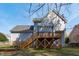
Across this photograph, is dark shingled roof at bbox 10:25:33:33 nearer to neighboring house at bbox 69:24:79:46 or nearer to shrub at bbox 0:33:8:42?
shrub at bbox 0:33:8:42

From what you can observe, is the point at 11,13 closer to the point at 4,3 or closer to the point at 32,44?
the point at 4,3

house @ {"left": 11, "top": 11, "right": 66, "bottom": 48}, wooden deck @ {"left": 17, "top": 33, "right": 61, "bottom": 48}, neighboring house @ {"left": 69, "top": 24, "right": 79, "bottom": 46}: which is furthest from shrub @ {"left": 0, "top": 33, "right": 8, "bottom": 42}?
neighboring house @ {"left": 69, "top": 24, "right": 79, "bottom": 46}

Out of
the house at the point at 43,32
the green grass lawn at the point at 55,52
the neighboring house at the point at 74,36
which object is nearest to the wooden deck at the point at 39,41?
the house at the point at 43,32

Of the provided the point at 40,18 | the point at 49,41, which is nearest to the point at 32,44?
the point at 49,41

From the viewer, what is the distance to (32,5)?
852cm

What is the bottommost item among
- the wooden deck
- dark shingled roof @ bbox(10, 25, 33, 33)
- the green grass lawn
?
the green grass lawn

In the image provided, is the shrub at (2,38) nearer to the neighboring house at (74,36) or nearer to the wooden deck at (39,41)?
the wooden deck at (39,41)

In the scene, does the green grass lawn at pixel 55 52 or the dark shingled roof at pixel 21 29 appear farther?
the dark shingled roof at pixel 21 29

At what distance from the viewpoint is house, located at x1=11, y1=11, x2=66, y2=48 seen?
28.6 ft

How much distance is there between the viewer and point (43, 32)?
369 inches

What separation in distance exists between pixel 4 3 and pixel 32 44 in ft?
4.63

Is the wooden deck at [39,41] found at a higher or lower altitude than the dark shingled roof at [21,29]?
lower

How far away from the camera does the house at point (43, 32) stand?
8727 millimetres

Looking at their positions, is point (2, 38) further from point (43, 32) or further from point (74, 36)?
point (74, 36)
